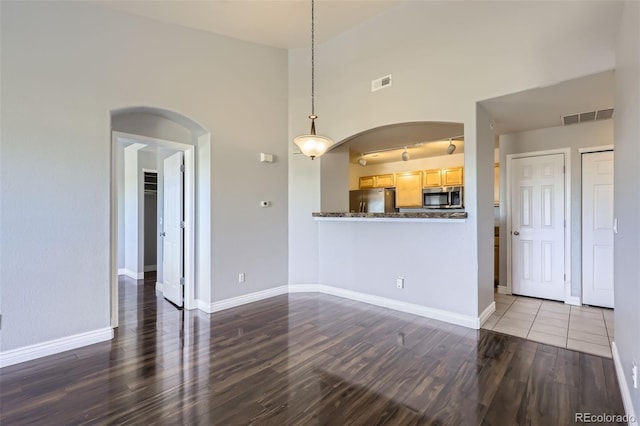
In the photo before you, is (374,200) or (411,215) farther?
(374,200)

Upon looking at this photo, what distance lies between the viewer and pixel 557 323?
3348mm

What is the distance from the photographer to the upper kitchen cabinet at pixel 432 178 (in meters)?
6.31

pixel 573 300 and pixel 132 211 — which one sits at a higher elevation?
pixel 132 211

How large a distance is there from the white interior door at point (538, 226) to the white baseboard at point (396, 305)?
1.84 m

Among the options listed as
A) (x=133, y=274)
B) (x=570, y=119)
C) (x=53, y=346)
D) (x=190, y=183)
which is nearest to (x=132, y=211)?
(x=133, y=274)

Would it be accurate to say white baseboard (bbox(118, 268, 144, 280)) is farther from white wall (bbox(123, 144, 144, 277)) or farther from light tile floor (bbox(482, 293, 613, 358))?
light tile floor (bbox(482, 293, 613, 358))

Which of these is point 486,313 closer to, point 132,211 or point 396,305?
point 396,305

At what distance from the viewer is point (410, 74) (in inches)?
141

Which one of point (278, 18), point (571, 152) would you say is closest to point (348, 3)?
point (278, 18)

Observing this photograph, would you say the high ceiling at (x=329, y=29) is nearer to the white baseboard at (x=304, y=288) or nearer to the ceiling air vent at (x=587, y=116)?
the ceiling air vent at (x=587, y=116)

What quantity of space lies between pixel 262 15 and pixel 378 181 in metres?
4.56

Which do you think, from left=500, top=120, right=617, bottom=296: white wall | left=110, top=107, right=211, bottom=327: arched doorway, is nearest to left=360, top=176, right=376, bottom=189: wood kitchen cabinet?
left=500, top=120, right=617, bottom=296: white wall

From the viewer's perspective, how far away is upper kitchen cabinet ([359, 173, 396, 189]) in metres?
Result: 7.06

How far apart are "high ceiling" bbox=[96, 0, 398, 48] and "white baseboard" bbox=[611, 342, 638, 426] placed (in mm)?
4079
